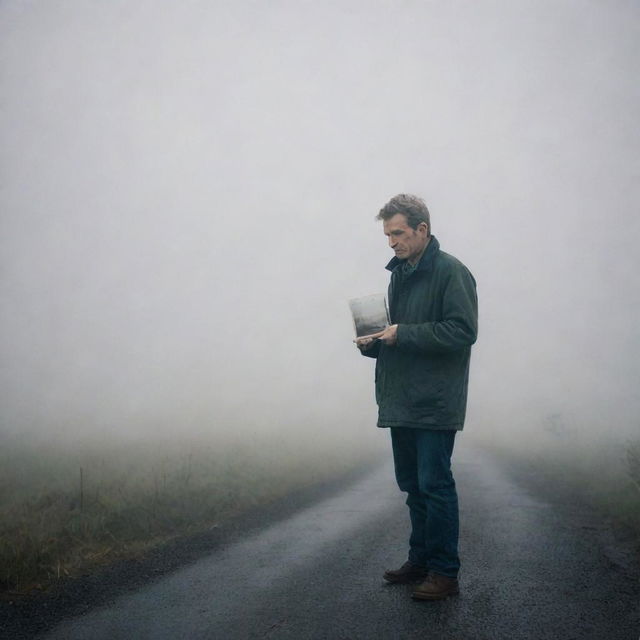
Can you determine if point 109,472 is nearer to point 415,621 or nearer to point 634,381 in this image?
point 415,621

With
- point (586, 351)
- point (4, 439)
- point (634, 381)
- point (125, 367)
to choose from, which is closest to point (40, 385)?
point (125, 367)

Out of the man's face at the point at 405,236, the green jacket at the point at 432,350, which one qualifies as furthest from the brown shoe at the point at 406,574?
the man's face at the point at 405,236

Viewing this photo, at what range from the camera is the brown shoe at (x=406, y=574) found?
3.29 m

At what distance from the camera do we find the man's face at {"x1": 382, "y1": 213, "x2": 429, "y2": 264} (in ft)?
11.4

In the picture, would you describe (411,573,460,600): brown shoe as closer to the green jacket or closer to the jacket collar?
the green jacket

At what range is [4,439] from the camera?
1488 cm

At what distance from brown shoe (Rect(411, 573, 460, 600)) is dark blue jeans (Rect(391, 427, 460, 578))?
0.04 m

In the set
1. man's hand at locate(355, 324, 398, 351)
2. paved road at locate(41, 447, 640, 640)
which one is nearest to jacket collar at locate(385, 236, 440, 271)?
man's hand at locate(355, 324, 398, 351)

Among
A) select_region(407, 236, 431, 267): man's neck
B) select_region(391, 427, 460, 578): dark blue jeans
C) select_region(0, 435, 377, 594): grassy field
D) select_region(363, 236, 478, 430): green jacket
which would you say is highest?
select_region(407, 236, 431, 267): man's neck

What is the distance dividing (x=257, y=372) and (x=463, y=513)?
2697cm

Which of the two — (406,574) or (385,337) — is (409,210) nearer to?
(385,337)

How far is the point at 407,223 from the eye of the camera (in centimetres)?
348

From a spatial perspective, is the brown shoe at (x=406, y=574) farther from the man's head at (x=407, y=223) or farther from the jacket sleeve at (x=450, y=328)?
the man's head at (x=407, y=223)

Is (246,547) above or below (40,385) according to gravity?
above
